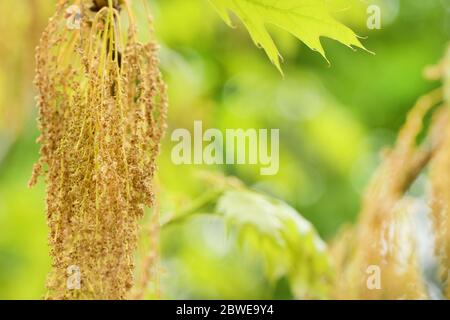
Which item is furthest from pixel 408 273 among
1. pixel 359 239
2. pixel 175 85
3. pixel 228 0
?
pixel 175 85

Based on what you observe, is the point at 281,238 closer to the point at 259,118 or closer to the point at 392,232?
the point at 392,232

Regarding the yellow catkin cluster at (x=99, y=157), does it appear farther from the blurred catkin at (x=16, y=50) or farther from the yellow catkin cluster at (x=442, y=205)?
the blurred catkin at (x=16, y=50)

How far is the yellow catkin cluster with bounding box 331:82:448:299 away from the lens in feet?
5.54

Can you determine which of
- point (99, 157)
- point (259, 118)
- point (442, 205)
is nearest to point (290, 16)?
point (99, 157)

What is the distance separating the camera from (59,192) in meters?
0.99

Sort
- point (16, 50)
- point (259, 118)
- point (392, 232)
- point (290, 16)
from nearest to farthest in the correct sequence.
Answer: point (290, 16) < point (392, 232) < point (16, 50) < point (259, 118)

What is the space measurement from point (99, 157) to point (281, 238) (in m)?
0.90

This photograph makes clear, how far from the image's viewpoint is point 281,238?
5.97ft

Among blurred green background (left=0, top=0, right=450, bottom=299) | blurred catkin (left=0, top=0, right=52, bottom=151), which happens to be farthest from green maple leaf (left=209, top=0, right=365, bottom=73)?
blurred green background (left=0, top=0, right=450, bottom=299)

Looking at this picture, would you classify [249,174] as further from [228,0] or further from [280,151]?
[228,0]

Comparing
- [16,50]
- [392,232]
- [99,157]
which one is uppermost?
[16,50]

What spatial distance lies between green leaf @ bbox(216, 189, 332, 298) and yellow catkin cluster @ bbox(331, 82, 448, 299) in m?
0.06

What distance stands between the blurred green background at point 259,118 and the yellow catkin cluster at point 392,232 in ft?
3.86

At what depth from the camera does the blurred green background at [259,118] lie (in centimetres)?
342
